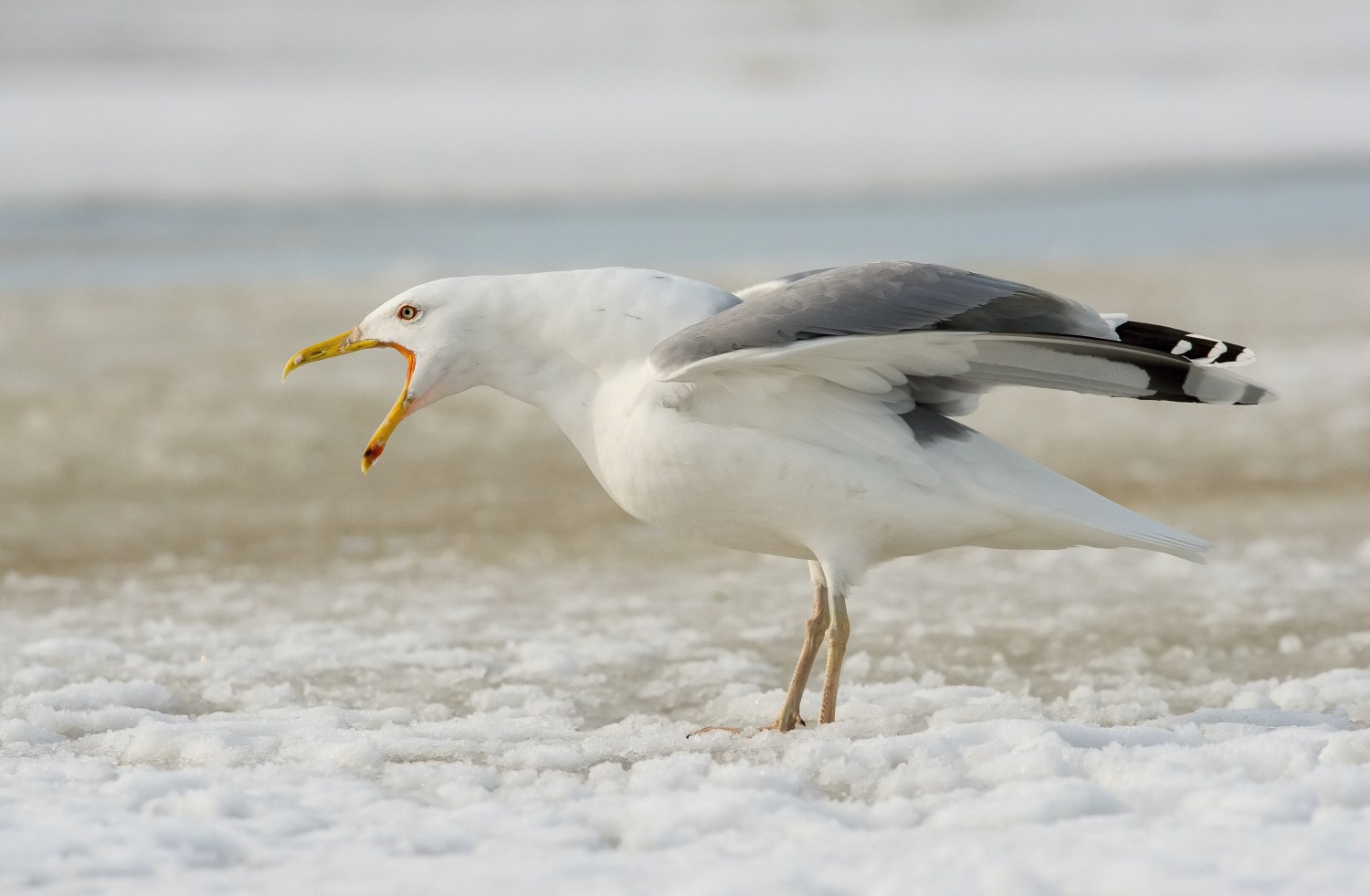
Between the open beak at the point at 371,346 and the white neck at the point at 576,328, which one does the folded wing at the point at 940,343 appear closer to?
the white neck at the point at 576,328

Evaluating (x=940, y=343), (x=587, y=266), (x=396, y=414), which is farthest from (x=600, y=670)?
(x=587, y=266)

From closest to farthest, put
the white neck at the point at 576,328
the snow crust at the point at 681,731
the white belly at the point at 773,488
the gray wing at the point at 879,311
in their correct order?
the snow crust at the point at 681,731
the gray wing at the point at 879,311
the white belly at the point at 773,488
the white neck at the point at 576,328

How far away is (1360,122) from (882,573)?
20.5m

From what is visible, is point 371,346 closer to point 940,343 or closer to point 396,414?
point 396,414

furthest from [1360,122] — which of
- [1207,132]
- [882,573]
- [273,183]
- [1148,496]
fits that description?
[882,573]

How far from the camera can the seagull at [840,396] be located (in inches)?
133

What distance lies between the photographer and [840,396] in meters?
3.58

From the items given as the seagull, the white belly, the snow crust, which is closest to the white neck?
the seagull

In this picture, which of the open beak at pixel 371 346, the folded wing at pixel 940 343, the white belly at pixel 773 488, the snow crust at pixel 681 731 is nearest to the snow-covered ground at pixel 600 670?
the snow crust at pixel 681 731

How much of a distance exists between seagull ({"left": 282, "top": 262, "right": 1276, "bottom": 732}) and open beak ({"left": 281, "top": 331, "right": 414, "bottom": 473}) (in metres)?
0.36

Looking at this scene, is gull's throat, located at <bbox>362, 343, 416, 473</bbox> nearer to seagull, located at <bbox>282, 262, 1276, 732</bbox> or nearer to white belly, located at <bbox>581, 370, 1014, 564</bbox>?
seagull, located at <bbox>282, 262, 1276, 732</bbox>

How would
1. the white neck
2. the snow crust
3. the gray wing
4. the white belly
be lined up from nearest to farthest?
the snow crust < the gray wing < the white belly < the white neck

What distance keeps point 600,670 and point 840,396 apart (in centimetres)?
126

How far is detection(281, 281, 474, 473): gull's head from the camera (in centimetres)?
387
